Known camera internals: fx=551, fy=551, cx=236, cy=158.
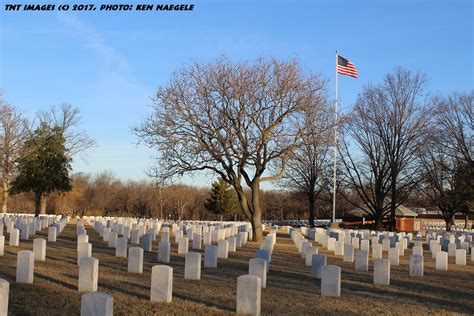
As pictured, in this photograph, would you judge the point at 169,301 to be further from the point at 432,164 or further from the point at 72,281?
the point at 432,164

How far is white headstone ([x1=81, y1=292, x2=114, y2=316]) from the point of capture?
637cm

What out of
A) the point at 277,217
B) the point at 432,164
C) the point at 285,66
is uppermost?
the point at 285,66

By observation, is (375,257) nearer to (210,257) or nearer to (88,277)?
(210,257)

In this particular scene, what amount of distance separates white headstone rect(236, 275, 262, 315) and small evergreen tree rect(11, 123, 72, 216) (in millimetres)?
33680

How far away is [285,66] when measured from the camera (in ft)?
81.3

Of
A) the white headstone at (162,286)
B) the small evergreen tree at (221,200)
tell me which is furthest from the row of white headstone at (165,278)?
the small evergreen tree at (221,200)

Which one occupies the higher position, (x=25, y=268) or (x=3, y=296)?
(x=3, y=296)

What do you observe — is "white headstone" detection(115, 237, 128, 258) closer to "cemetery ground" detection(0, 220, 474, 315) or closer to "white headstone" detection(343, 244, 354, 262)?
"cemetery ground" detection(0, 220, 474, 315)

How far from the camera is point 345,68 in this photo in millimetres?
34281

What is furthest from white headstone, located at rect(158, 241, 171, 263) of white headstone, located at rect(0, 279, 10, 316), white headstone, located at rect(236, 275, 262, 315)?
white headstone, located at rect(0, 279, 10, 316)

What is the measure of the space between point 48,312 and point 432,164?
38.9 metres

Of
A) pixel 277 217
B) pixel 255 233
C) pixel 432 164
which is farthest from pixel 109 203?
pixel 255 233

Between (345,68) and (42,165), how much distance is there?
22.4 meters

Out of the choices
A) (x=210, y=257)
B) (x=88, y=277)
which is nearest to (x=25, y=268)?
(x=88, y=277)
